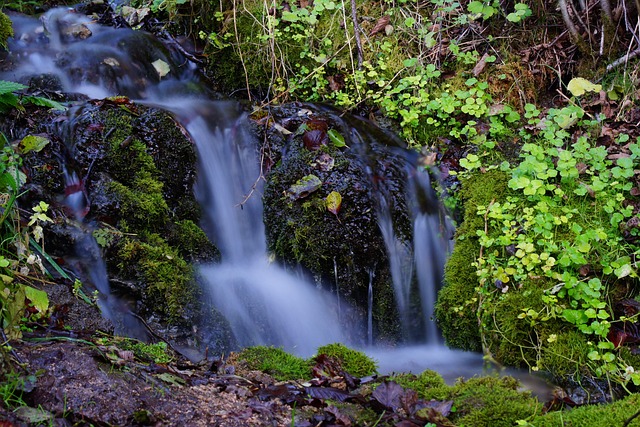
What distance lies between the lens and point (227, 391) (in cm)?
239

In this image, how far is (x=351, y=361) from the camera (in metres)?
3.03

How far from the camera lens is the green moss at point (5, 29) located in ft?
17.7

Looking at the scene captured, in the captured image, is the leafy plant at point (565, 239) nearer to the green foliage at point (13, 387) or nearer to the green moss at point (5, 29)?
the green foliage at point (13, 387)

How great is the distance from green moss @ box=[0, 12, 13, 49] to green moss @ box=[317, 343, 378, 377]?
4460 millimetres

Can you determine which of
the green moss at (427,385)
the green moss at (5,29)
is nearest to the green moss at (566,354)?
the green moss at (427,385)

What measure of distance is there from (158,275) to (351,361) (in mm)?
1391

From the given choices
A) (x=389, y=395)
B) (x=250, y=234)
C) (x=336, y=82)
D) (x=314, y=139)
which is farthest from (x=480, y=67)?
(x=389, y=395)

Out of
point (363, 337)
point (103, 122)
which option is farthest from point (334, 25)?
point (363, 337)

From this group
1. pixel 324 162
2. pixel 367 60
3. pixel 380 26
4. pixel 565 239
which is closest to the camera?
pixel 565 239

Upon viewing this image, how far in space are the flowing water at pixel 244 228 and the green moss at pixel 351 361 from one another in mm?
718

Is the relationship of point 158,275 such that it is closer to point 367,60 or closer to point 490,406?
point 490,406

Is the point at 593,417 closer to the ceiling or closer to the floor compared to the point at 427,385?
closer to the floor

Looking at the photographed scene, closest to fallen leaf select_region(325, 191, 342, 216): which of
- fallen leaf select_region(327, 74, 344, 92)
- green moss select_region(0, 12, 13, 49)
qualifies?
fallen leaf select_region(327, 74, 344, 92)

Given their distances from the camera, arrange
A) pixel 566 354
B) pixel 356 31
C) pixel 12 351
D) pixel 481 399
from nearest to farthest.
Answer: pixel 12 351, pixel 481 399, pixel 566 354, pixel 356 31
